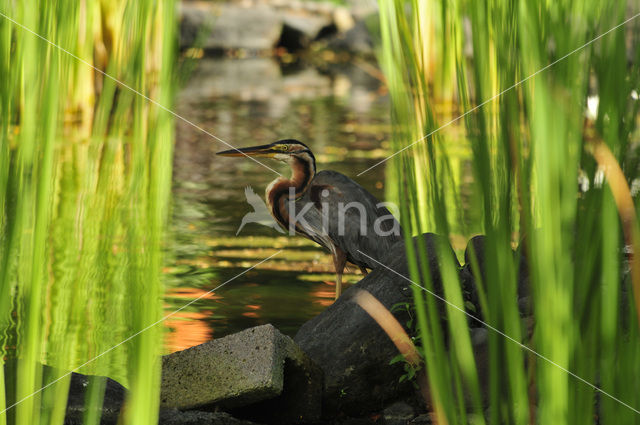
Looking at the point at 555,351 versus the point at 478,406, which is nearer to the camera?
the point at 555,351

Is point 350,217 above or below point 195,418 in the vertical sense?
above

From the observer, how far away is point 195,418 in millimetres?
2182

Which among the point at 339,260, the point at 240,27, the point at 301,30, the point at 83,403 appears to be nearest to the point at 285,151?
the point at 339,260

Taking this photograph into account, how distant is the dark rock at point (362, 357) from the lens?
7.79 ft

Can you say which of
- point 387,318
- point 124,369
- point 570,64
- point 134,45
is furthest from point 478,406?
point 124,369

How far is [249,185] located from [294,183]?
6.23 ft

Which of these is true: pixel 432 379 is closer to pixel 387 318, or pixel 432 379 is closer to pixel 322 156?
pixel 387 318

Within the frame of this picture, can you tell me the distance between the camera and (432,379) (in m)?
1.38

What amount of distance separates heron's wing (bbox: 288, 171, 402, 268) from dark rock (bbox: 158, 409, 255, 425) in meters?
1.04

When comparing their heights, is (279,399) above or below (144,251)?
below

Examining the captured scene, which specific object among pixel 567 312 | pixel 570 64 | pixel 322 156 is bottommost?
pixel 567 312

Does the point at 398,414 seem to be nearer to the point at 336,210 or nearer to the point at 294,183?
the point at 336,210

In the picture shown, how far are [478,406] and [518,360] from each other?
122 millimetres

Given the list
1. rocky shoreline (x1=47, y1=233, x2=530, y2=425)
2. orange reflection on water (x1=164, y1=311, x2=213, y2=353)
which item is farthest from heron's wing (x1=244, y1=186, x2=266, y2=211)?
rocky shoreline (x1=47, y1=233, x2=530, y2=425)
